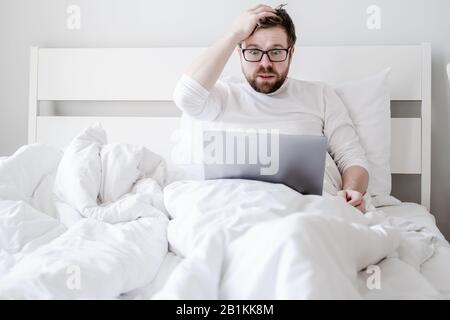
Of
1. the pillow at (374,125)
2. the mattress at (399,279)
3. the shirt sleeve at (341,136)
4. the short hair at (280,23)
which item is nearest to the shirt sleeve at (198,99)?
the short hair at (280,23)

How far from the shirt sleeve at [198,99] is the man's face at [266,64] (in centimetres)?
13

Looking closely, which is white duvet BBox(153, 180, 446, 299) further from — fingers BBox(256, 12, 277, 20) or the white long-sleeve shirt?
fingers BBox(256, 12, 277, 20)

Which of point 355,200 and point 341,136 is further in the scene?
point 341,136

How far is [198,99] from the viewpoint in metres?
1.56

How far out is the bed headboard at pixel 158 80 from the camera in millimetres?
1944

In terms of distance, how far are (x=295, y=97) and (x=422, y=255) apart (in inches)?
31.6

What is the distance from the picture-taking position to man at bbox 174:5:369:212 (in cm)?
158

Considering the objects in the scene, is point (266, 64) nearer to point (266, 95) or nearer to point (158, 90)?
point (266, 95)

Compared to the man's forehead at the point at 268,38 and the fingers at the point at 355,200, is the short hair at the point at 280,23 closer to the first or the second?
the man's forehead at the point at 268,38

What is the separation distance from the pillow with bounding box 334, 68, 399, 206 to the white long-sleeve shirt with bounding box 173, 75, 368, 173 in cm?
8

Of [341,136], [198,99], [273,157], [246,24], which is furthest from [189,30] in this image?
[273,157]

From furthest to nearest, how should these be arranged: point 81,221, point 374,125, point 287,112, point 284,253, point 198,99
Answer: point 374,125
point 287,112
point 198,99
point 81,221
point 284,253

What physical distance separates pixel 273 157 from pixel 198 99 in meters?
0.44
